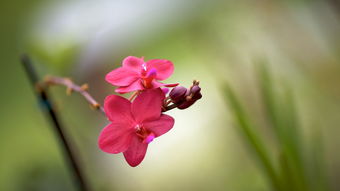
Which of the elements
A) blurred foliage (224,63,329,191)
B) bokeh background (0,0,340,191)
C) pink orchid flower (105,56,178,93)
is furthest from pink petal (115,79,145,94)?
bokeh background (0,0,340,191)

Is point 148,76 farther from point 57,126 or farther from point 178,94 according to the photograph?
point 57,126

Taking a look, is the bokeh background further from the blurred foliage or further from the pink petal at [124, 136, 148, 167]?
the pink petal at [124, 136, 148, 167]

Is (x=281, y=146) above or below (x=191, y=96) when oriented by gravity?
below

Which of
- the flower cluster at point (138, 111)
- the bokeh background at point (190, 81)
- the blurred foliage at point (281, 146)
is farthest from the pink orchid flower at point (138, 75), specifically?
the bokeh background at point (190, 81)

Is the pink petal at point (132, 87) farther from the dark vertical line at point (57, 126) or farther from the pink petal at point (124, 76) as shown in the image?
the dark vertical line at point (57, 126)

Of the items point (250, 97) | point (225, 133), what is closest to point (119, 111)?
point (225, 133)

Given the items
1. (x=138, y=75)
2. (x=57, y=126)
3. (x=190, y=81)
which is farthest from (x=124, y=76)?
(x=190, y=81)
